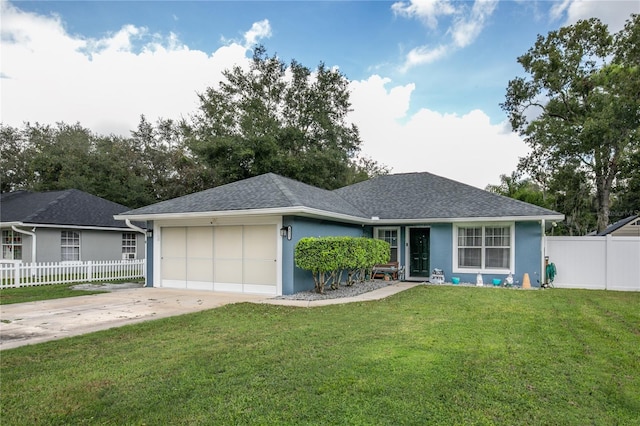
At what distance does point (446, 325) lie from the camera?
22.2 ft

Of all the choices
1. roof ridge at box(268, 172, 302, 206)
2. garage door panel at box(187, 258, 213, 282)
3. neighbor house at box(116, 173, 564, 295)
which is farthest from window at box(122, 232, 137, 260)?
roof ridge at box(268, 172, 302, 206)

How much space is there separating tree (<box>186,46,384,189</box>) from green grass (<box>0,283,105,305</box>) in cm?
1411

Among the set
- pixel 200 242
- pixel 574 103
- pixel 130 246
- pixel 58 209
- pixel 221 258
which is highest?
pixel 574 103

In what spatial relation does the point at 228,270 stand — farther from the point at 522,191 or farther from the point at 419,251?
the point at 522,191

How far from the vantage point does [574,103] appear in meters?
23.0

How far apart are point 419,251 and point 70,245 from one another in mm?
16291

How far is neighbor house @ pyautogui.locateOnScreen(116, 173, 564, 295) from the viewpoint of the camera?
11.3 m

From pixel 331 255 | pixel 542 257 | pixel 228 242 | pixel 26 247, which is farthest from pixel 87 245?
pixel 542 257

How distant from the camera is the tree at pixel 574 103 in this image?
20.5 m

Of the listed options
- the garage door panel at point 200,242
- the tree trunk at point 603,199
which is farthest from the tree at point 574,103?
the garage door panel at point 200,242

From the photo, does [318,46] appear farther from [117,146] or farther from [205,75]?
[117,146]

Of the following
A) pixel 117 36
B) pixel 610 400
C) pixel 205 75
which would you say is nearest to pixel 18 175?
pixel 205 75

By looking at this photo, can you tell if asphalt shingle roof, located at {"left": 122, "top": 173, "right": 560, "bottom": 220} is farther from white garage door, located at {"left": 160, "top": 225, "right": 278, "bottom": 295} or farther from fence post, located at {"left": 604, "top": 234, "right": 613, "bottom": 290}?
fence post, located at {"left": 604, "top": 234, "right": 613, "bottom": 290}

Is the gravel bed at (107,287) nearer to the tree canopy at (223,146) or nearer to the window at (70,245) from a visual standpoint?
the window at (70,245)
